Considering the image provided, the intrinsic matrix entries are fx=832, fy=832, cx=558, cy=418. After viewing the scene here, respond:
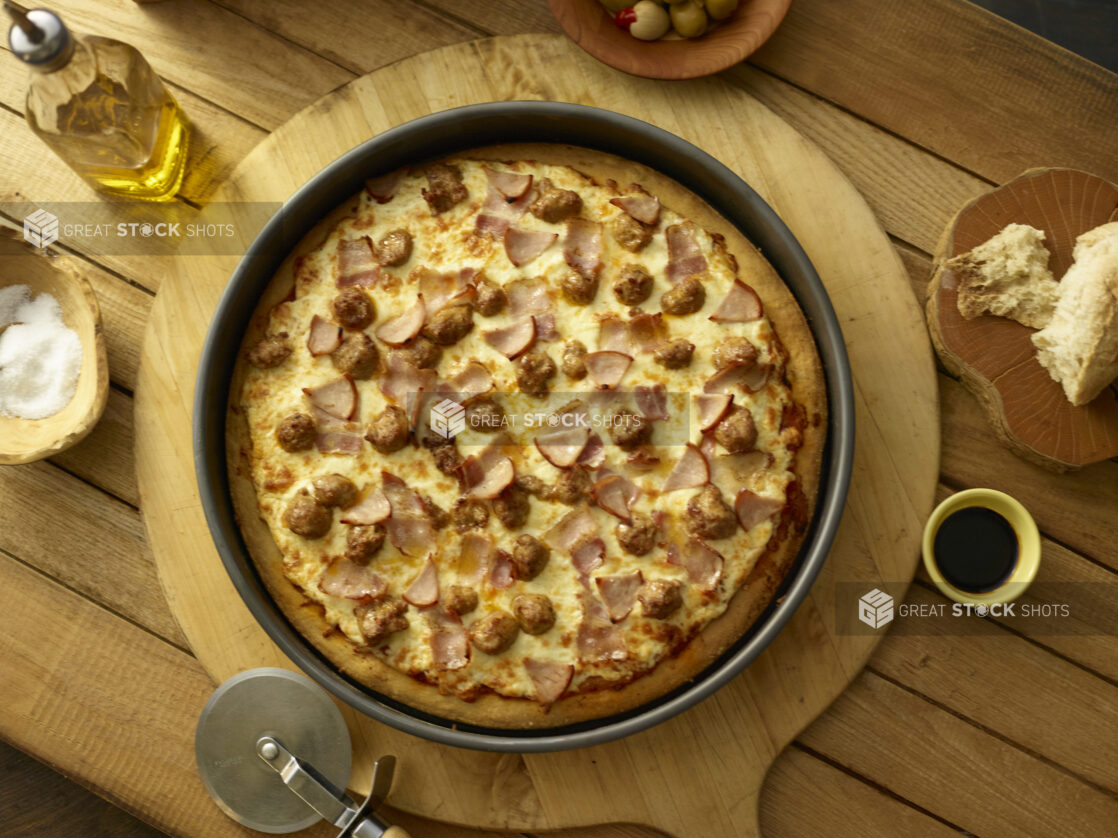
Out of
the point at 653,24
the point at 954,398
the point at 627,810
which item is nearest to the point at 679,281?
the point at 653,24

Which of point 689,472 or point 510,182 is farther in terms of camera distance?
point 510,182

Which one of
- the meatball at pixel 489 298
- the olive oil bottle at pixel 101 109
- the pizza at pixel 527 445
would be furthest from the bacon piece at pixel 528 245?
the olive oil bottle at pixel 101 109

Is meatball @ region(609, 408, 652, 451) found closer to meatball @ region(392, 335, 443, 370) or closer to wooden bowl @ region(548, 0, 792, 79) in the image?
meatball @ region(392, 335, 443, 370)

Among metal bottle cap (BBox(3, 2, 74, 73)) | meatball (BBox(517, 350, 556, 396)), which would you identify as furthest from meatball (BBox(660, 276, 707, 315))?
metal bottle cap (BBox(3, 2, 74, 73))

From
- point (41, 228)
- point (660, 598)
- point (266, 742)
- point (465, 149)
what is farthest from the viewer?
point (41, 228)

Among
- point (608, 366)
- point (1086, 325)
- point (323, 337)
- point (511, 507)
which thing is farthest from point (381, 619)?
point (1086, 325)

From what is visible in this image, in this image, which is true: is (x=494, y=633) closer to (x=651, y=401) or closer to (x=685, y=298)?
(x=651, y=401)

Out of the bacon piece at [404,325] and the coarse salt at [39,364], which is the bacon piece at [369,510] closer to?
the bacon piece at [404,325]
